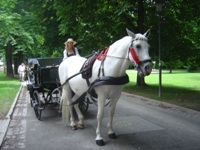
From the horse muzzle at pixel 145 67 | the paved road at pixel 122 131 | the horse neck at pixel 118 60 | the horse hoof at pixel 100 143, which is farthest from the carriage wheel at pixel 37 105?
the horse muzzle at pixel 145 67

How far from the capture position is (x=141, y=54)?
5.29 m

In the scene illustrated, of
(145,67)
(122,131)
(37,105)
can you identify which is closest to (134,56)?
(145,67)

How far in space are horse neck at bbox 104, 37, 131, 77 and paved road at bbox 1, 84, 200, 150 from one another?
1.61 m

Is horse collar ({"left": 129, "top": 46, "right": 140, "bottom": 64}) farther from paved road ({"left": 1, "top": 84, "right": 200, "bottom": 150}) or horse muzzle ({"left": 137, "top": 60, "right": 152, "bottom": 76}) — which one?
paved road ({"left": 1, "top": 84, "right": 200, "bottom": 150})

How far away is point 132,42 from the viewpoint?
215 inches

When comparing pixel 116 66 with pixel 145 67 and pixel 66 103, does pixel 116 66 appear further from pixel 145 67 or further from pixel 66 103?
pixel 66 103

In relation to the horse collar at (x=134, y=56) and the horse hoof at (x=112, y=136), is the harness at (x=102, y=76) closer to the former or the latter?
the horse collar at (x=134, y=56)

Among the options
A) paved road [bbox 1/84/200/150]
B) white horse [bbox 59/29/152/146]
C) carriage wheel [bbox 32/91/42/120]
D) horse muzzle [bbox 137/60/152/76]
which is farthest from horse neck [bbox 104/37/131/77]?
carriage wheel [bbox 32/91/42/120]

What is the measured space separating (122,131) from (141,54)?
2.53 m

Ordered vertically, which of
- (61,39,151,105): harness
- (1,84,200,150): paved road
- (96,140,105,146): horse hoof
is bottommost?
(1,84,200,150): paved road

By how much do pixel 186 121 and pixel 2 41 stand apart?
2080 centimetres

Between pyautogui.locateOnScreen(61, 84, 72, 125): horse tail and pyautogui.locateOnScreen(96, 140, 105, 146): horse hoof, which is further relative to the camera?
pyautogui.locateOnScreen(61, 84, 72, 125): horse tail

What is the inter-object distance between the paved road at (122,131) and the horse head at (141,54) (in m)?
1.71

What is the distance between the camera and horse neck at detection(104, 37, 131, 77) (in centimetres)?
569
